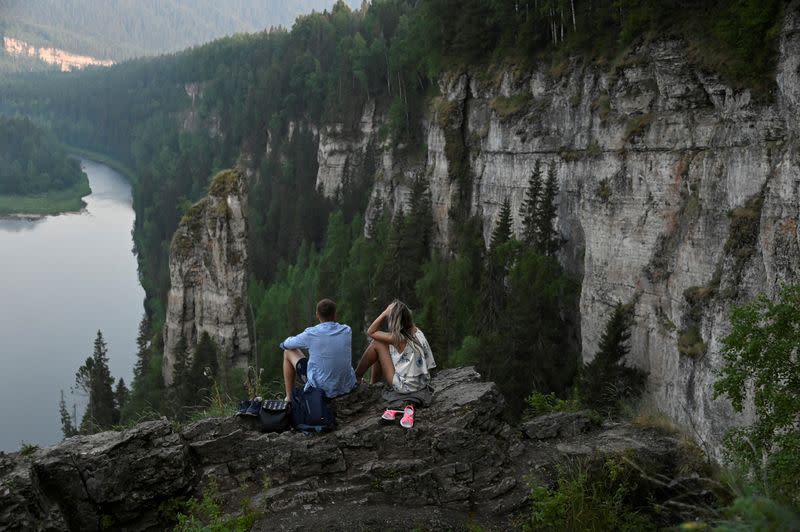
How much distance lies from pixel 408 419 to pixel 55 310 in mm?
63805

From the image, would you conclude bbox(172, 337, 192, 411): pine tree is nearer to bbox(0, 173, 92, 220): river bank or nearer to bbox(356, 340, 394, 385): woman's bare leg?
bbox(356, 340, 394, 385): woman's bare leg

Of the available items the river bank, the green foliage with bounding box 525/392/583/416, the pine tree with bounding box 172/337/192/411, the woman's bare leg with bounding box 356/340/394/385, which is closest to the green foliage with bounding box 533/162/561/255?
the pine tree with bounding box 172/337/192/411

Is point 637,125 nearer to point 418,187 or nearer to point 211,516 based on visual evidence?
point 211,516

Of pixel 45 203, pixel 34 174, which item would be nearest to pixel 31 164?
pixel 34 174

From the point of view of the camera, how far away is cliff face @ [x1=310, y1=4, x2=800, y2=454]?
17.8 meters

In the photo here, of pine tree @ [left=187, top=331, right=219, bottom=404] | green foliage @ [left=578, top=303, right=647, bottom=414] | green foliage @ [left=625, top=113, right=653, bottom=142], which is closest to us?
green foliage @ [left=578, top=303, right=647, bottom=414]

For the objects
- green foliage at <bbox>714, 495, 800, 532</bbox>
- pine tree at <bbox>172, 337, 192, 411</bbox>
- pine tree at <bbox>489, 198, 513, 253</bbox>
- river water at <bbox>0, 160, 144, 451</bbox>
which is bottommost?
river water at <bbox>0, 160, 144, 451</bbox>

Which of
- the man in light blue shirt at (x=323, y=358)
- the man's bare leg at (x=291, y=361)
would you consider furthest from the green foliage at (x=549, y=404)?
the man's bare leg at (x=291, y=361)

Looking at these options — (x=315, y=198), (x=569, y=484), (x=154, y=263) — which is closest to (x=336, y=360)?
(x=569, y=484)

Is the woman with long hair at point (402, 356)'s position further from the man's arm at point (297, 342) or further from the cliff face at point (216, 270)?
the cliff face at point (216, 270)

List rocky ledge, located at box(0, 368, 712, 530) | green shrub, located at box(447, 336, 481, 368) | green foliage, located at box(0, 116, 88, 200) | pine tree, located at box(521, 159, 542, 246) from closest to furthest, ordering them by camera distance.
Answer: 1. rocky ledge, located at box(0, 368, 712, 530)
2. green shrub, located at box(447, 336, 481, 368)
3. pine tree, located at box(521, 159, 542, 246)
4. green foliage, located at box(0, 116, 88, 200)

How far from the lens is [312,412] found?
9180 millimetres

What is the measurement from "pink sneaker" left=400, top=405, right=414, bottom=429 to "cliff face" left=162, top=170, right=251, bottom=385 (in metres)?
27.9

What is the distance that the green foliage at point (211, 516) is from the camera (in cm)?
772
